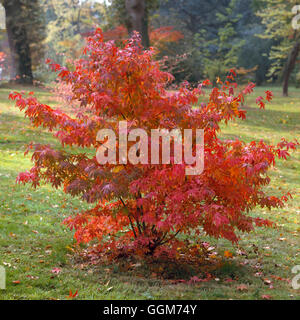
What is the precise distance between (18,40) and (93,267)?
72.0ft

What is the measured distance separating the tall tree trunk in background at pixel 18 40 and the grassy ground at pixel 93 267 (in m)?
16.6

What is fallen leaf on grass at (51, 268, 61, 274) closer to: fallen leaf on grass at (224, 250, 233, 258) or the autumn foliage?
the autumn foliage

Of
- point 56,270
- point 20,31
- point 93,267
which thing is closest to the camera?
point 56,270

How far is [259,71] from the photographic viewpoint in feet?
119

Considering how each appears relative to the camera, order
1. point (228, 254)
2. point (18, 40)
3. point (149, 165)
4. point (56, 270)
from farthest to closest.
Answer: point (18, 40)
point (228, 254)
point (56, 270)
point (149, 165)

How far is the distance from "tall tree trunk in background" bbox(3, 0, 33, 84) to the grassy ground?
653 inches

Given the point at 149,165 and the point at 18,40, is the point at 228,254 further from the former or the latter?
the point at 18,40

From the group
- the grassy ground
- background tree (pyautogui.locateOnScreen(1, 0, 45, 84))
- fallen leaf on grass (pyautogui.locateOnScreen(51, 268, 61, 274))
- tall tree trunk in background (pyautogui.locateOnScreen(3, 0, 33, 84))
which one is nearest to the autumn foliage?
the grassy ground

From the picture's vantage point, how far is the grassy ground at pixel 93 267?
4.50 metres

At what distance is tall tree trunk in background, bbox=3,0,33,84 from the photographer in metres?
24.0

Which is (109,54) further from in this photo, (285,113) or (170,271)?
(285,113)

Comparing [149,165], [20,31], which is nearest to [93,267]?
[149,165]

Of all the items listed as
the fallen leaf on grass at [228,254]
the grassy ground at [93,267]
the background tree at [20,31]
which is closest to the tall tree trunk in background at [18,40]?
the background tree at [20,31]

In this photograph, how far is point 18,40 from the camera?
80.7ft
